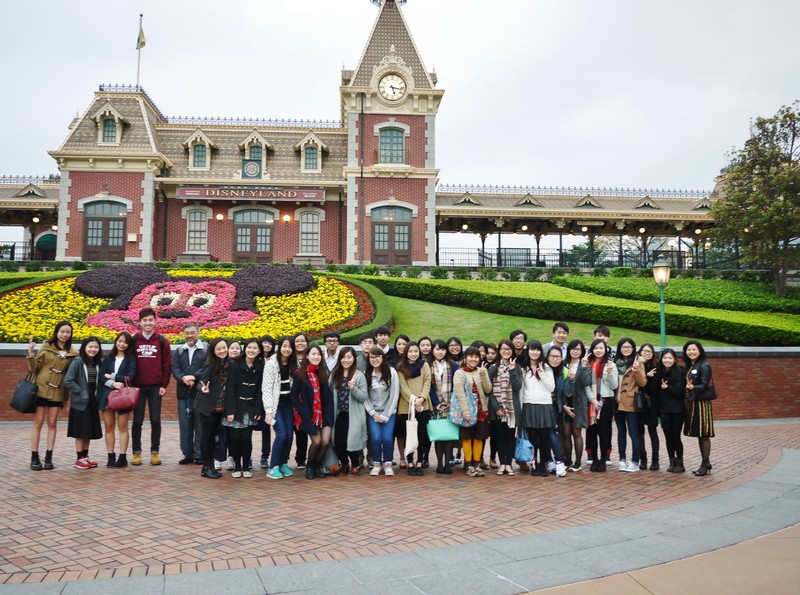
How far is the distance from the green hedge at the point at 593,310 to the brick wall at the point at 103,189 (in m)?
13.5

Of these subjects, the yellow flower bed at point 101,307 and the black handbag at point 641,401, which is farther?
the yellow flower bed at point 101,307

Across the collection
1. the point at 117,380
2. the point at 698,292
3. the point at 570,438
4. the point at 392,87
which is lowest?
the point at 570,438

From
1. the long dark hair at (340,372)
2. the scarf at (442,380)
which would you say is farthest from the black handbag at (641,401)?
the long dark hair at (340,372)

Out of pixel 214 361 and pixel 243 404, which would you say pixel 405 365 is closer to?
pixel 243 404

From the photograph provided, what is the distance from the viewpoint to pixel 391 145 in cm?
2898

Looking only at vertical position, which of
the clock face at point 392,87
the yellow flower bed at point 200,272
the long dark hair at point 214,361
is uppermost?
the clock face at point 392,87

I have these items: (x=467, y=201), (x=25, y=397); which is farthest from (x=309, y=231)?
(x=25, y=397)

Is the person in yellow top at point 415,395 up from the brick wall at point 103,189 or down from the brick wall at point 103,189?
down

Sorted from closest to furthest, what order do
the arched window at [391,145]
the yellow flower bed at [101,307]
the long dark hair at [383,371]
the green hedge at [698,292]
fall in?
the long dark hair at [383,371]
the yellow flower bed at [101,307]
the green hedge at [698,292]
the arched window at [391,145]

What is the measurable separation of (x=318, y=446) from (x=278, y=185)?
912 inches

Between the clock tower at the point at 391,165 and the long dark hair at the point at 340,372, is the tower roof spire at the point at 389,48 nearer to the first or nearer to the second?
the clock tower at the point at 391,165

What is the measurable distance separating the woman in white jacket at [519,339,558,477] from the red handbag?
5.13m

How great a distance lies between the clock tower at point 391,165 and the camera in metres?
28.5

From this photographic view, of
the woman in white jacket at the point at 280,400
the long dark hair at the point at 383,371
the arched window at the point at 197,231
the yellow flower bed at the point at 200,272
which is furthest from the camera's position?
the arched window at the point at 197,231
